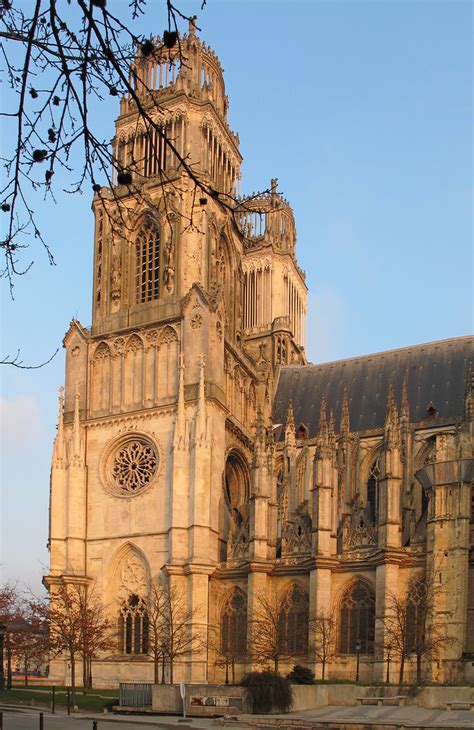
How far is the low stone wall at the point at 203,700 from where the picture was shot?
91.0ft

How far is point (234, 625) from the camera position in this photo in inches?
1764

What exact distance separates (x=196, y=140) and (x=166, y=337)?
36.9 ft

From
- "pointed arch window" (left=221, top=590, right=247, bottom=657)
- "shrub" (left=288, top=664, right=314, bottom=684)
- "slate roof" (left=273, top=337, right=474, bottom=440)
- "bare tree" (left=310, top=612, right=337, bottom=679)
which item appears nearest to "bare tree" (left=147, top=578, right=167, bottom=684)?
"pointed arch window" (left=221, top=590, right=247, bottom=657)

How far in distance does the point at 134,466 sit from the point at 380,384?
47.5 ft

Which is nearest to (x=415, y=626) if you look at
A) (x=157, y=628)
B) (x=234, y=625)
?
(x=234, y=625)

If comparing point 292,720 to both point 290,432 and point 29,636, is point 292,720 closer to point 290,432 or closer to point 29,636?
point 290,432

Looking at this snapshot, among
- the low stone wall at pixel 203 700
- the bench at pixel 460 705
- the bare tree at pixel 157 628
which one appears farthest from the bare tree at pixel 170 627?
the bench at pixel 460 705

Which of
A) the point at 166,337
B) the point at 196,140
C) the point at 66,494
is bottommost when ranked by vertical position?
the point at 66,494

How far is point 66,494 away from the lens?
48.3 meters

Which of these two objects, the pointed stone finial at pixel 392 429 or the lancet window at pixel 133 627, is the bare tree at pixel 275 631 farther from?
the pointed stone finial at pixel 392 429

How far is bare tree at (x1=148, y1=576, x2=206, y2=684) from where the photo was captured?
137 feet

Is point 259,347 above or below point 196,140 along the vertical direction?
below

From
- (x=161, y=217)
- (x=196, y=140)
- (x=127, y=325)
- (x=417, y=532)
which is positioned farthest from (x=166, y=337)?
(x=417, y=532)

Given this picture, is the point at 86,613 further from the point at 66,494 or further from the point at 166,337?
the point at 166,337
